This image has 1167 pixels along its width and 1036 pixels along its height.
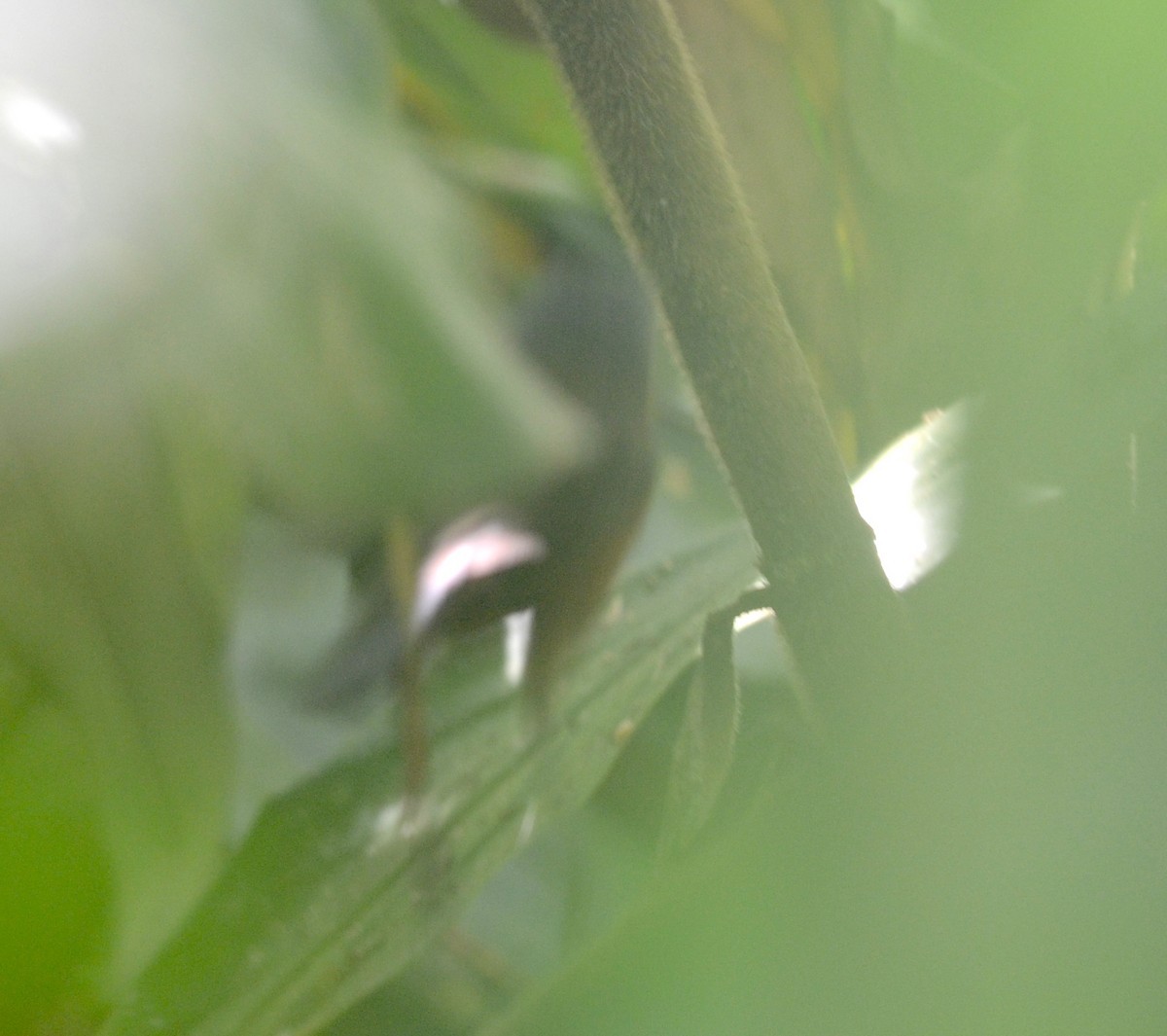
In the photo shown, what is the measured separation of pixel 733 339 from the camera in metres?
0.16

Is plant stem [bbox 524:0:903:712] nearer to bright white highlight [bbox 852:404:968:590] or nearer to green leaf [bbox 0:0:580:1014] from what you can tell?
bright white highlight [bbox 852:404:968:590]

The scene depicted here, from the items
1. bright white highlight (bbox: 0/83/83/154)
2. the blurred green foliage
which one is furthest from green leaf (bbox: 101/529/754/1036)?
bright white highlight (bbox: 0/83/83/154)

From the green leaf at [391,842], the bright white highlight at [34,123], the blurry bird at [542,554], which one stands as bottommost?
the green leaf at [391,842]

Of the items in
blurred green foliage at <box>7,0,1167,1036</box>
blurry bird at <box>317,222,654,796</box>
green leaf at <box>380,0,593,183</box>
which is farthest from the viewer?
green leaf at <box>380,0,593,183</box>

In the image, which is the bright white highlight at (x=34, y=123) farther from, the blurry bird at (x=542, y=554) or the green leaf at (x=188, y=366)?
the blurry bird at (x=542, y=554)

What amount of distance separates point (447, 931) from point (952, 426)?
146 mm

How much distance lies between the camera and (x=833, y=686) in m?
0.16

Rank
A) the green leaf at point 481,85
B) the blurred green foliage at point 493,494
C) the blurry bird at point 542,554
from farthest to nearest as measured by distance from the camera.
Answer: the green leaf at point 481,85
the blurry bird at point 542,554
the blurred green foliage at point 493,494

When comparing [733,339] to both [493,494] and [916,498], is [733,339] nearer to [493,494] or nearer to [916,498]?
[916,498]

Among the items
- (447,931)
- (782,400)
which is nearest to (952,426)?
(782,400)

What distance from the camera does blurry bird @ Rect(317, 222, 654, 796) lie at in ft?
0.85

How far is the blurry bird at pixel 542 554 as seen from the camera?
0.85ft

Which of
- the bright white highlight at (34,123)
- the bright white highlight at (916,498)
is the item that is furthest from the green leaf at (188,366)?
the bright white highlight at (916,498)

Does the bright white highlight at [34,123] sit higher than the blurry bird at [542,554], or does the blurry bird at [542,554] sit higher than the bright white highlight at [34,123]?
the bright white highlight at [34,123]
